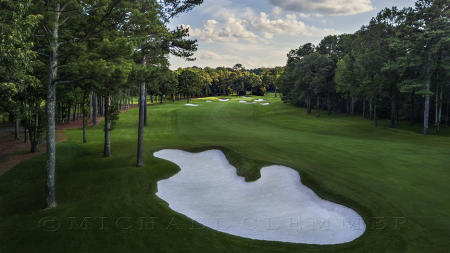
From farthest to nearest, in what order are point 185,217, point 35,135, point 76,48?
point 35,135
point 76,48
point 185,217

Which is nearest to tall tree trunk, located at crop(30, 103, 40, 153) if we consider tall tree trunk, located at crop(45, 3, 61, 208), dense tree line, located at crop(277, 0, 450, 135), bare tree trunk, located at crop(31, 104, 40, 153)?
bare tree trunk, located at crop(31, 104, 40, 153)

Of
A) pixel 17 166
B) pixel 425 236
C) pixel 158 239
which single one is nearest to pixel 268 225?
pixel 158 239

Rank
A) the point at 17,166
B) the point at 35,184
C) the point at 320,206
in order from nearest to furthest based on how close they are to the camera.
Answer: the point at 320,206
the point at 35,184
the point at 17,166

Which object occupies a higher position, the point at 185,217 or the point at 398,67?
the point at 398,67

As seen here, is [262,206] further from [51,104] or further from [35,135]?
[35,135]

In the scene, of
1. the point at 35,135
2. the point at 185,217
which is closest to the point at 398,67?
the point at 185,217

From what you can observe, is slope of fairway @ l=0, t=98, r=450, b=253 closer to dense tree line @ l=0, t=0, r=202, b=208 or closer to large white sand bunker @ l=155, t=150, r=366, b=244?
large white sand bunker @ l=155, t=150, r=366, b=244

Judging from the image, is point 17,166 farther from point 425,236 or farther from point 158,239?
point 425,236
